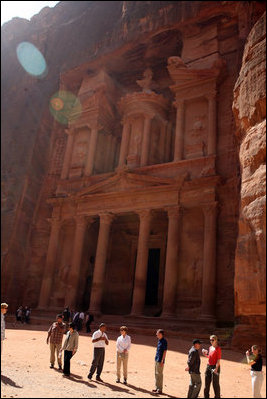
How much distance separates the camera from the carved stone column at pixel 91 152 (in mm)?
27156

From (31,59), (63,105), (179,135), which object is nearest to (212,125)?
(179,135)

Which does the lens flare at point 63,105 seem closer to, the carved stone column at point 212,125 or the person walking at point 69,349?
the carved stone column at point 212,125

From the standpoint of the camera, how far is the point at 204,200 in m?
21.0

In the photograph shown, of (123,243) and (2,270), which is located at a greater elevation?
(123,243)

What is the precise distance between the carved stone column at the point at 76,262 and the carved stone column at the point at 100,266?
151cm

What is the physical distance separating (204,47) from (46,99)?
50.0ft

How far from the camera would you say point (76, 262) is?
948 inches

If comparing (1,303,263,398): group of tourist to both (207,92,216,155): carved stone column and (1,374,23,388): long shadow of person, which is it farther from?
(207,92,216,155): carved stone column

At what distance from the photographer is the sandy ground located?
7.42m

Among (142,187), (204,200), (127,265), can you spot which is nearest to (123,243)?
(127,265)

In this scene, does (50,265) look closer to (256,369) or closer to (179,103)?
(179,103)

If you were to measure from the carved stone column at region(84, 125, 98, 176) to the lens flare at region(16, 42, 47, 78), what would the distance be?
1148 cm

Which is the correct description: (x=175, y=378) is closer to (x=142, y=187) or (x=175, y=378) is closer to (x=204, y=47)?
(x=142, y=187)

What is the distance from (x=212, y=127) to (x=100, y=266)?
421 inches
